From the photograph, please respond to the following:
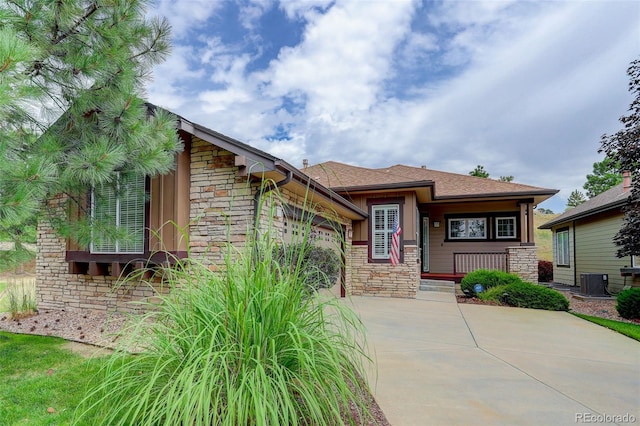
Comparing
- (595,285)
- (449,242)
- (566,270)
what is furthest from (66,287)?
(566,270)

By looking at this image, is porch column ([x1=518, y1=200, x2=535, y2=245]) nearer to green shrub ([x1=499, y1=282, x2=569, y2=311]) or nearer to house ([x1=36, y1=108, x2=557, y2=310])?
house ([x1=36, y1=108, x2=557, y2=310])

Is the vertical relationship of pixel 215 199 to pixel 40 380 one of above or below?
above

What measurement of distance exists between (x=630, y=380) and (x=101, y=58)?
23.1ft

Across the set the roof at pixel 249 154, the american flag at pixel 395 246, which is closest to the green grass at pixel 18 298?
the roof at pixel 249 154

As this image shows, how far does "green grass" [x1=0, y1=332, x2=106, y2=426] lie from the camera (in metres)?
Result: 2.65

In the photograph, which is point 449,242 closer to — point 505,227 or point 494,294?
point 505,227

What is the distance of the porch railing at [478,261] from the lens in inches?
478

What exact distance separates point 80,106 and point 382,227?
8443 mm

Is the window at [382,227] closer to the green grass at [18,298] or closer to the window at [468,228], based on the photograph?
the window at [468,228]

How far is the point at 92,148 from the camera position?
155 inches

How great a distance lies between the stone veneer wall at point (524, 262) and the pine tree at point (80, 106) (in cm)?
1146

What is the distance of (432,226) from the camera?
13.9m

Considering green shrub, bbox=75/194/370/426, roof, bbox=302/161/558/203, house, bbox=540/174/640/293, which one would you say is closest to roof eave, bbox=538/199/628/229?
house, bbox=540/174/640/293

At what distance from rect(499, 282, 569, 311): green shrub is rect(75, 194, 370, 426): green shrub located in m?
8.14
